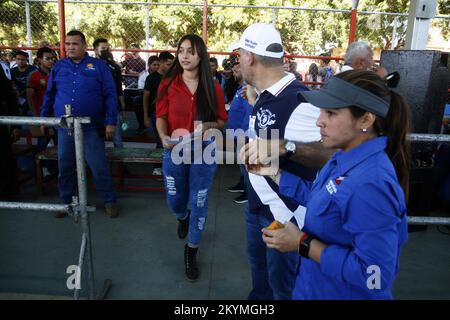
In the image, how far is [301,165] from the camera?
1821 mm

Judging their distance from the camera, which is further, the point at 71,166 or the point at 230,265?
the point at 71,166

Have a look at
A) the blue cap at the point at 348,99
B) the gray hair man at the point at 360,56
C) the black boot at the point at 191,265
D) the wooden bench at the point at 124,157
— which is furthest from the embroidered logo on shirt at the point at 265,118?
the wooden bench at the point at 124,157

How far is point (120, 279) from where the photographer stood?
310cm

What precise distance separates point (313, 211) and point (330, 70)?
841cm

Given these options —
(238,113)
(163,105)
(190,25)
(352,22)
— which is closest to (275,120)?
(163,105)

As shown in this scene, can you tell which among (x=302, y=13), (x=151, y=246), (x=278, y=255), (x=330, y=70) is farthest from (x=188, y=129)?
(x=302, y=13)

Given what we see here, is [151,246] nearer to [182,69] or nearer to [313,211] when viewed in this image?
[182,69]

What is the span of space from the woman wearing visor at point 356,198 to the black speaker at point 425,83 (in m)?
3.09

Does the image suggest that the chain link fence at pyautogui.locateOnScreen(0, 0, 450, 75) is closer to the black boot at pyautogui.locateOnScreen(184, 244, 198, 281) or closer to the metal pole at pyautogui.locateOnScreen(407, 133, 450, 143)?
the black boot at pyautogui.locateOnScreen(184, 244, 198, 281)

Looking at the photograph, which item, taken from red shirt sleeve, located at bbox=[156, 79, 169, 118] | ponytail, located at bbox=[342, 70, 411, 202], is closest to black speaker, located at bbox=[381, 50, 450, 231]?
red shirt sleeve, located at bbox=[156, 79, 169, 118]

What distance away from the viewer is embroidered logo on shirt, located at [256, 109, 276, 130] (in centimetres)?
191

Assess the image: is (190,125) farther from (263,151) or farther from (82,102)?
(263,151)
